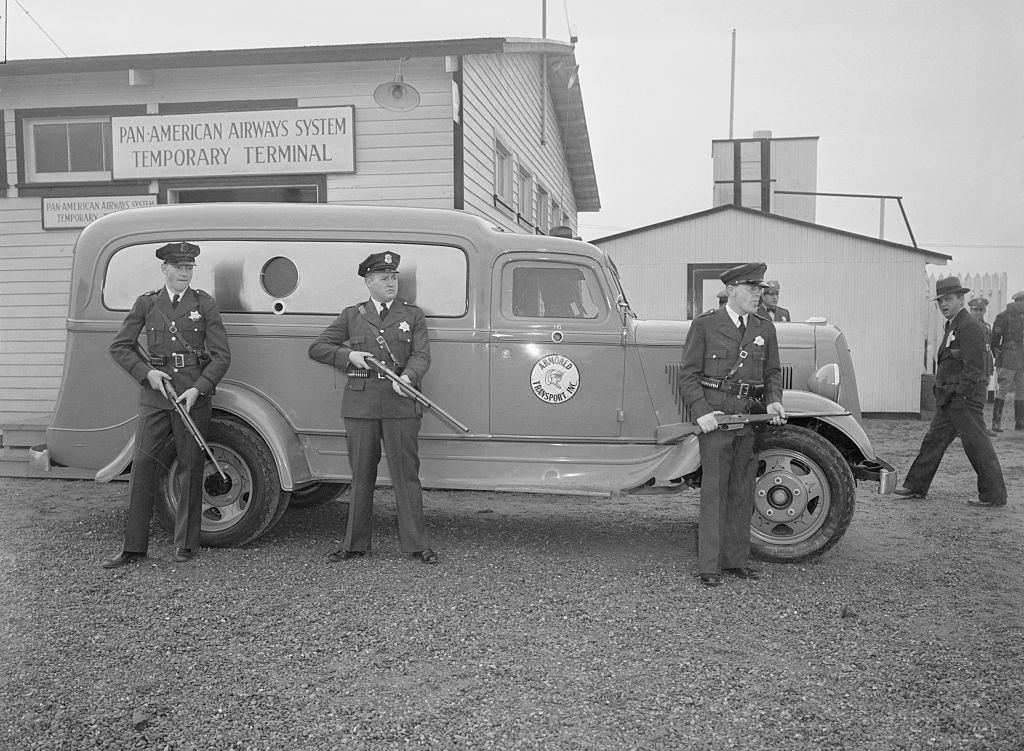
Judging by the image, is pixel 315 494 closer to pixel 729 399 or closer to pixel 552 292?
pixel 552 292

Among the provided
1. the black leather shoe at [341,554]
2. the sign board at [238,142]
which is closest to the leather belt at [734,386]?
the black leather shoe at [341,554]

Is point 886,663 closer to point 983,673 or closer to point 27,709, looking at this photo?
point 983,673

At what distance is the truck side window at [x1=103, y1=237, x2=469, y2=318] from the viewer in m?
5.63

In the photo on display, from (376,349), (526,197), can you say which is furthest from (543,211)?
(376,349)

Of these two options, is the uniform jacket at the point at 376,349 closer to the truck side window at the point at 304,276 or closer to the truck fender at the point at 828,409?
the truck side window at the point at 304,276

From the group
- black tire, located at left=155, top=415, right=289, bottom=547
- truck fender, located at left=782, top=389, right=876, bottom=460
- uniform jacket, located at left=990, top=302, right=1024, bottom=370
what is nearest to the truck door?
truck fender, located at left=782, top=389, right=876, bottom=460

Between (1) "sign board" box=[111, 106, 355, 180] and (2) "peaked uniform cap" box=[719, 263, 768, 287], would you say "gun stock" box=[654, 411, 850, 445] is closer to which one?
(2) "peaked uniform cap" box=[719, 263, 768, 287]

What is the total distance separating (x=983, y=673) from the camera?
3.55m

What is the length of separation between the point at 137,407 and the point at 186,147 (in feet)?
16.6

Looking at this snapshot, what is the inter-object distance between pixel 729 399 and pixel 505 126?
26.8 ft

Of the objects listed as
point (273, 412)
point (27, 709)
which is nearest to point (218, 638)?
point (27, 709)

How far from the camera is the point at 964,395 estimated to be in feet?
22.8

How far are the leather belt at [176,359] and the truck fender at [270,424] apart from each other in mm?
431

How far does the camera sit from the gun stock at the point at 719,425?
4.80 meters
